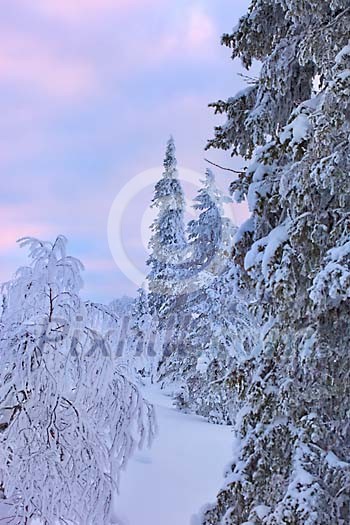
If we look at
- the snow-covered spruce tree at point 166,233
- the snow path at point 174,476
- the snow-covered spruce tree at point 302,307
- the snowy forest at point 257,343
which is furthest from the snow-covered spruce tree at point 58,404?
the snow-covered spruce tree at point 166,233

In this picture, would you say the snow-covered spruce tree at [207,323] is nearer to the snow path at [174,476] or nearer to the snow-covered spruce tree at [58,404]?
the snow path at [174,476]

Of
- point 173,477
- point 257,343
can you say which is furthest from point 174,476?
point 257,343

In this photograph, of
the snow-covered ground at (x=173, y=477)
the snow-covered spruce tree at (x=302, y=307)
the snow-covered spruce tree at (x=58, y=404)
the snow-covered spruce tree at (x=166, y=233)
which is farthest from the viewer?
the snow-covered spruce tree at (x=166, y=233)

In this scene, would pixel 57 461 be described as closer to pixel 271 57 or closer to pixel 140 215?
pixel 271 57

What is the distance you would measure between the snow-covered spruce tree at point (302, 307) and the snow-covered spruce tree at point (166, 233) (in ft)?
56.8

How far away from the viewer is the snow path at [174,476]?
816cm

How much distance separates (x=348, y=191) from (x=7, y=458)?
4.46 m

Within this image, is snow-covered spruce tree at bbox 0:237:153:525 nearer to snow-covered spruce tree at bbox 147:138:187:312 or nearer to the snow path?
the snow path

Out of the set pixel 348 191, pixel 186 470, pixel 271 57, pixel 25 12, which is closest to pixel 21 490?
pixel 348 191

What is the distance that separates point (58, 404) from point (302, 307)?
310 cm

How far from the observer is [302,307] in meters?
3.63

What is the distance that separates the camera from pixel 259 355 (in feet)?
14.1

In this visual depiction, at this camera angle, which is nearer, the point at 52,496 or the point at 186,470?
the point at 52,496

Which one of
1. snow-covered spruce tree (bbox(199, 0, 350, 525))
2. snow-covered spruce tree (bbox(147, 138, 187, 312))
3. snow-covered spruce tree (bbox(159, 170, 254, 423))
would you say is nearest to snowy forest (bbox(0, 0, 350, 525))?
snow-covered spruce tree (bbox(199, 0, 350, 525))
